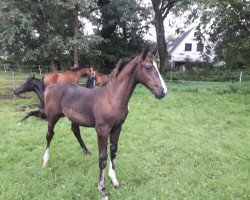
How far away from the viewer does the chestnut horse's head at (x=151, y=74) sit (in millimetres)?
3658

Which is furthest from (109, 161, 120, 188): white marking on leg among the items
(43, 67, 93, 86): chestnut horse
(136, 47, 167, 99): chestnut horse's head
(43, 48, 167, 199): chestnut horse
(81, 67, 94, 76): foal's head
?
(81, 67, 94, 76): foal's head

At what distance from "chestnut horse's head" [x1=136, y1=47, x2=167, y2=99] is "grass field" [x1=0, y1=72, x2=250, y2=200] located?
152 centimetres

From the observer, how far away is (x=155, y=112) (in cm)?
931

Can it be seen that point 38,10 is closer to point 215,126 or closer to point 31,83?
point 31,83

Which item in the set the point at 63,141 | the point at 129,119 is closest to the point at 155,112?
the point at 129,119

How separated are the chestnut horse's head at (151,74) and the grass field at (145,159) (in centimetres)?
152

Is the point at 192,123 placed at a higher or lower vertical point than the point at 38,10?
lower

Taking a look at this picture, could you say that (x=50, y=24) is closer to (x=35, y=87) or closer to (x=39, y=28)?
(x=39, y=28)

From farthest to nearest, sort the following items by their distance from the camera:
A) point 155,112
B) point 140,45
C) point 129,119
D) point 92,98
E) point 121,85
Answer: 1. point 140,45
2. point 155,112
3. point 129,119
4. point 92,98
5. point 121,85

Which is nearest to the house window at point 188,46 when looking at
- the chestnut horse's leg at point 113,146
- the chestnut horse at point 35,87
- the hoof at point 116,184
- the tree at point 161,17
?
the tree at point 161,17

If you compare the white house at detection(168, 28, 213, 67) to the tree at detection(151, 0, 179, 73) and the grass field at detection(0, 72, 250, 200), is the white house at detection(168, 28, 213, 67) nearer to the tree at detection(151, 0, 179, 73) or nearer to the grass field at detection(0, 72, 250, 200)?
the tree at detection(151, 0, 179, 73)

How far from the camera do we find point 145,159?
17.7 ft

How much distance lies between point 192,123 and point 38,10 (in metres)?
9.53

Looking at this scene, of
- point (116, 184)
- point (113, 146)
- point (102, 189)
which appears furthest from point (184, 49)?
point (102, 189)
